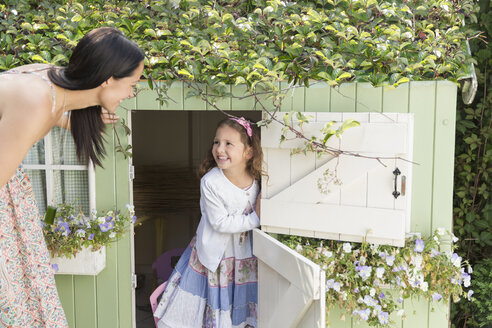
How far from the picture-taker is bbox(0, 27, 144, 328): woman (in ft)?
6.67

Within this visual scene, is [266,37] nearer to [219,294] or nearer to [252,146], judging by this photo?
[252,146]

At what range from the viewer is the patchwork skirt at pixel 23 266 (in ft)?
8.16

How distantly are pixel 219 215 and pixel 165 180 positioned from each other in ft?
14.9

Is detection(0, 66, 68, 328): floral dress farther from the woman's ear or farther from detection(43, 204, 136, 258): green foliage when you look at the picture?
the woman's ear

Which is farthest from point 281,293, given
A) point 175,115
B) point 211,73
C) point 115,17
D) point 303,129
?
point 175,115

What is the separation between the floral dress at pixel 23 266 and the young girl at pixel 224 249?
3.13ft

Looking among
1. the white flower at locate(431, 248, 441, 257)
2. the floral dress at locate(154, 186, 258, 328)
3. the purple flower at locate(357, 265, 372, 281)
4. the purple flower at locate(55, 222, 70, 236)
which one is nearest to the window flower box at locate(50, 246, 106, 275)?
the purple flower at locate(55, 222, 70, 236)

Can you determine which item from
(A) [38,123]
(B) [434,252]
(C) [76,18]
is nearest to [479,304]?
(B) [434,252]

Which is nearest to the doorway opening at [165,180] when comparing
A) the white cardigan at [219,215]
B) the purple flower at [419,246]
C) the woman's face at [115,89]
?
the white cardigan at [219,215]

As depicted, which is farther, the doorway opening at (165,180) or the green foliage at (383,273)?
the doorway opening at (165,180)

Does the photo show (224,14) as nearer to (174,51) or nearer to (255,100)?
(174,51)

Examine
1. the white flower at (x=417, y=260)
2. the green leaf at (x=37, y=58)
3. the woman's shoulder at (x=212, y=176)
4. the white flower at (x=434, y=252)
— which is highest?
the green leaf at (x=37, y=58)

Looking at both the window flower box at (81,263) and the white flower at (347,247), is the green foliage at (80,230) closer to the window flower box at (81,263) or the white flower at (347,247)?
the window flower box at (81,263)

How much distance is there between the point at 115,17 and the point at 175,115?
484 centimetres
